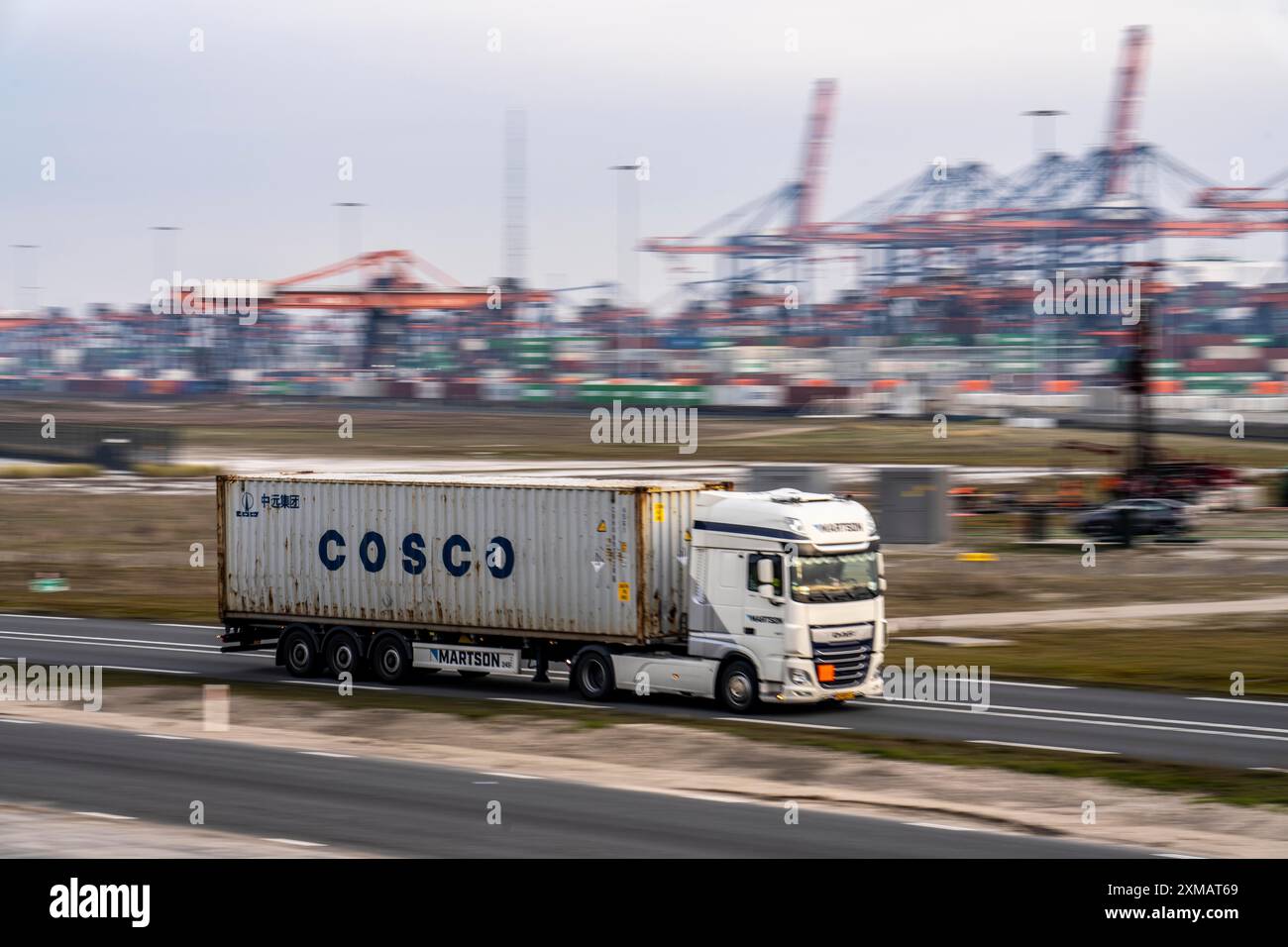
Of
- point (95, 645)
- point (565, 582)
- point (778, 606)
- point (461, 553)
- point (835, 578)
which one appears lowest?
point (95, 645)

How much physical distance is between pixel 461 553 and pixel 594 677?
330 cm

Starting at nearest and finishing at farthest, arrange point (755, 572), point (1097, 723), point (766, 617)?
point (1097, 723)
point (766, 617)
point (755, 572)

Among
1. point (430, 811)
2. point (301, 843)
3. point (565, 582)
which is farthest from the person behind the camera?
point (565, 582)

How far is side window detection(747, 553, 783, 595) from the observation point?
24.4 m

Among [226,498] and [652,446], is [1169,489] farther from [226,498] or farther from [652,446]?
[652,446]

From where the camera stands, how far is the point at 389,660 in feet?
92.8

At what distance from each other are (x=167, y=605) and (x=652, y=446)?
223 feet

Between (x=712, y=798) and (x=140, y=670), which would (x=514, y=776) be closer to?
(x=712, y=798)

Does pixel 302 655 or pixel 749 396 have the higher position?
pixel 749 396

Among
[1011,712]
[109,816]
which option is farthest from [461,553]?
Answer: [109,816]

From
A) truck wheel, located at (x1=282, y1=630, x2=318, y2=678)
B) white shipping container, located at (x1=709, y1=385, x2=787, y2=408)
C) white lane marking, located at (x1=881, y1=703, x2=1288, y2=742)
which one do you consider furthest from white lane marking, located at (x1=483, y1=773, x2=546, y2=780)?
white shipping container, located at (x1=709, y1=385, x2=787, y2=408)

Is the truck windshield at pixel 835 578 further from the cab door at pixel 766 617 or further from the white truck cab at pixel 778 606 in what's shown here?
the cab door at pixel 766 617

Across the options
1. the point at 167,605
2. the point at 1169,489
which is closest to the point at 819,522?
the point at 167,605

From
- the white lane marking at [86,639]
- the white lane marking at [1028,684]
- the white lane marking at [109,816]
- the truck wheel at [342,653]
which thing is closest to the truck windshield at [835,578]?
the white lane marking at [1028,684]
